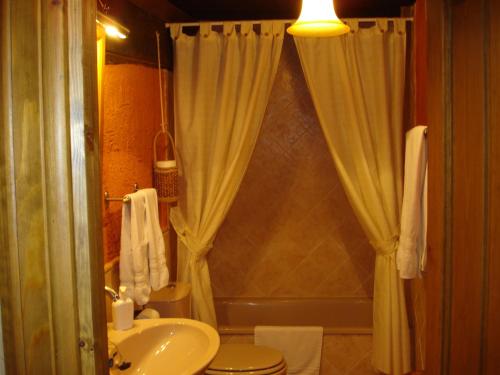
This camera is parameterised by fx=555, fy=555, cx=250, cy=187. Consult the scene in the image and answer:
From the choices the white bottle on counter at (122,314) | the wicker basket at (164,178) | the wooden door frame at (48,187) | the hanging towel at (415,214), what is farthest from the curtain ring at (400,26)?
the wooden door frame at (48,187)

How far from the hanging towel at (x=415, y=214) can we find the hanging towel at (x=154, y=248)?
1.06m

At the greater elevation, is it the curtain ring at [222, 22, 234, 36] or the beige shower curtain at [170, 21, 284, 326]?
the curtain ring at [222, 22, 234, 36]

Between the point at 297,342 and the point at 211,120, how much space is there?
5.05ft

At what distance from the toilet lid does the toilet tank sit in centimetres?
31

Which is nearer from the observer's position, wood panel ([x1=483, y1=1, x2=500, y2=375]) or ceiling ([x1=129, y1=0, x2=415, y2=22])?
wood panel ([x1=483, y1=1, x2=500, y2=375])

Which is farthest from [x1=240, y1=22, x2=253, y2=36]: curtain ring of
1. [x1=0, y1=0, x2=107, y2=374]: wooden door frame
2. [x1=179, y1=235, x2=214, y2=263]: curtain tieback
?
[x1=0, y1=0, x2=107, y2=374]: wooden door frame

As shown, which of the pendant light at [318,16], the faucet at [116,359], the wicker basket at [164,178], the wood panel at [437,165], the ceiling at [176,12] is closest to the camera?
the wood panel at [437,165]

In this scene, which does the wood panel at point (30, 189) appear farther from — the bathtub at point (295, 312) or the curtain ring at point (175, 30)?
the bathtub at point (295, 312)

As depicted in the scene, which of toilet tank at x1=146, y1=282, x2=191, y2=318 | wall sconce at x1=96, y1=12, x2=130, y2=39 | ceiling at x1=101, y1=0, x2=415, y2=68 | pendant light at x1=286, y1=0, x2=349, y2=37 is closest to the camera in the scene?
pendant light at x1=286, y1=0, x2=349, y2=37

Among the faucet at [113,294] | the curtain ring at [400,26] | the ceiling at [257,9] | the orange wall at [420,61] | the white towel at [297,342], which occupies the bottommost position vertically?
the white towel at [297,342]

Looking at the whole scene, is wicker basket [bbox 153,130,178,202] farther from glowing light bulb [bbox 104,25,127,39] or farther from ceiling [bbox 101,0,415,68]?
glowing light bulb [bbox 104,25,127,39]

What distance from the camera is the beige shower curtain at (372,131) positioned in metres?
3.30

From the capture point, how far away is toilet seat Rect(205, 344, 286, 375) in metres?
2.86

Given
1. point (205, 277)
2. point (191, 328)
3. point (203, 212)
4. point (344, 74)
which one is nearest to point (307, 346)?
point (205, 277)
